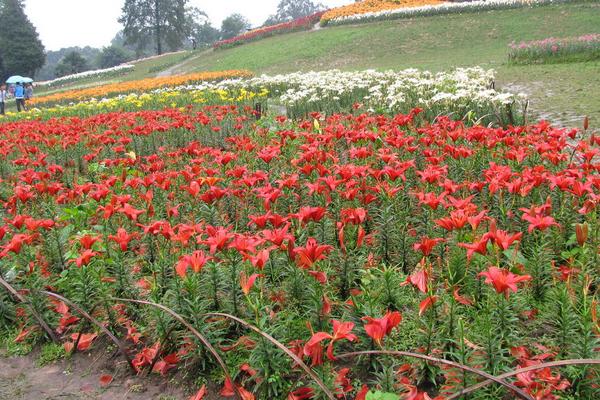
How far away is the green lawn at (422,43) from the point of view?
21.8m

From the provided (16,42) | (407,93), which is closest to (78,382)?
(407,93)

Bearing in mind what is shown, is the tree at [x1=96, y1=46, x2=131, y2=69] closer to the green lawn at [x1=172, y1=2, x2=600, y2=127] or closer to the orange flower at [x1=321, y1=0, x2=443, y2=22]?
the green lawn at [x1=172, y1=2, x2=600, y2=127]

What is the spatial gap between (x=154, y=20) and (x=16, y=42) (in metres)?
17.2

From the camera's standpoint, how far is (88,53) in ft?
472

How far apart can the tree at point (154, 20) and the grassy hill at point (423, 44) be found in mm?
34400

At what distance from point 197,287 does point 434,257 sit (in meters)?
1.74

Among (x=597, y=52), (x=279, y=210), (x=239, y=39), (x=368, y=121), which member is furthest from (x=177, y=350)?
(x=239, y=39)

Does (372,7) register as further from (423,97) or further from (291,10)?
(291,10)

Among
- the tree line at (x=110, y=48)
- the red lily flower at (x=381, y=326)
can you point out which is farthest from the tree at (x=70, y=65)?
the red lily flower at (x=381, y=326)

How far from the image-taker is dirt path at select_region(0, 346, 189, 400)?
2584 mm

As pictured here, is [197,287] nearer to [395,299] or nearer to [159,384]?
[159,384]

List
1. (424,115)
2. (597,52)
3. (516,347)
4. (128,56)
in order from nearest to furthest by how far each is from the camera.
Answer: (516,347) → (424,115) → (597,52) → (128,56)

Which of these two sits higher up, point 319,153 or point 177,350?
point 319,153

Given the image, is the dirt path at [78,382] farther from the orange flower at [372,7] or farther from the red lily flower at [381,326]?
the orange flower at [372,7]
